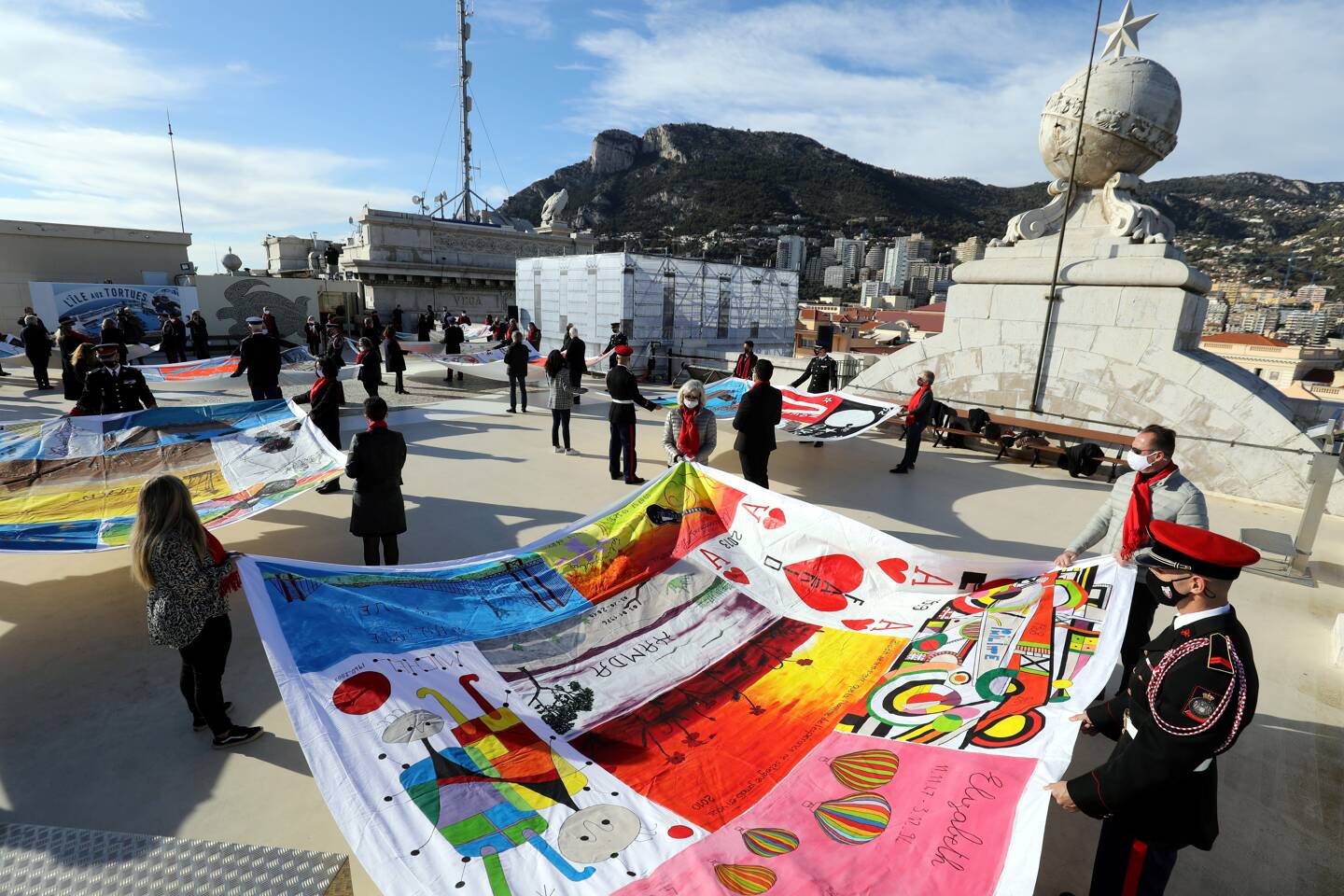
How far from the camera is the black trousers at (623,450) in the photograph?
28.9 ft

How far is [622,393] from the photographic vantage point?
28.1 ft

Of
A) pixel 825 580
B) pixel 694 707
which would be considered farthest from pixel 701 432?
pixel 694 707

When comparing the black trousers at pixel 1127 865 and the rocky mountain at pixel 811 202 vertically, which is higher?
the rocky mountain at pixel 811 202

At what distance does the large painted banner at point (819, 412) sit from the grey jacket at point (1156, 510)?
15.5 ft

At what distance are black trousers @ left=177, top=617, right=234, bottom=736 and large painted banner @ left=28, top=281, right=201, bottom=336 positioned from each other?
22.7 metres

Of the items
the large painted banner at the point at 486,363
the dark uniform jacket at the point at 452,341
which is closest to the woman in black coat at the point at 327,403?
the large painted banner at the point at 486,363

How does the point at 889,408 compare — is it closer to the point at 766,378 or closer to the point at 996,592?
the point at 766,378

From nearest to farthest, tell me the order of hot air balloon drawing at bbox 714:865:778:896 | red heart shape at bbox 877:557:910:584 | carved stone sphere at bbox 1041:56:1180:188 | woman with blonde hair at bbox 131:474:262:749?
1. hot air balloon drawing at bbox 714:865:778:896
2. woman with blonde hair at bbox 131:474:262:749
3. red heart shape at bbox 877:557:910:584
4. carved stone sphere at bbox 1041:56:1180:188

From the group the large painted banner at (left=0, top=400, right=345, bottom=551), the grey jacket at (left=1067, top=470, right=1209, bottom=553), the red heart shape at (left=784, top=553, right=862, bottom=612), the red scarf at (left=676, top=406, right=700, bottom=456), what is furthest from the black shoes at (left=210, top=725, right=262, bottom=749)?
the grey jacket at (left=1067, top=470, right=1209, bottom=553)

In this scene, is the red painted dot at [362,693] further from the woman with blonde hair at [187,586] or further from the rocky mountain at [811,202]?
the rocky mountain at [811,202]

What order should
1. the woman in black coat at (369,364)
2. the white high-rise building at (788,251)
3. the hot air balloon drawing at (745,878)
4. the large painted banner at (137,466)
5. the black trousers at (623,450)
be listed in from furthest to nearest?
the white high-rise building at (788,251) < the woman in black coat at (369,364) < the black trousers at (623,450) < the large painted banner at (137,466) < the hot air balloon drawing at (745,878)

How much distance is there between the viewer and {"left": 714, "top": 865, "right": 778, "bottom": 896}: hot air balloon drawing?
2273 millimetres

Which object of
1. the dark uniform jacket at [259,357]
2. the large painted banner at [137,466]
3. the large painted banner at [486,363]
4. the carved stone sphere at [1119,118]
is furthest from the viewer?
the large painted banner at [486,363]

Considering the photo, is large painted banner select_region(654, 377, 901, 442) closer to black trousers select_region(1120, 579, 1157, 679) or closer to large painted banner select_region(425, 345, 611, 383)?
black trousers select_region(1120, 579, 1157, 679)
